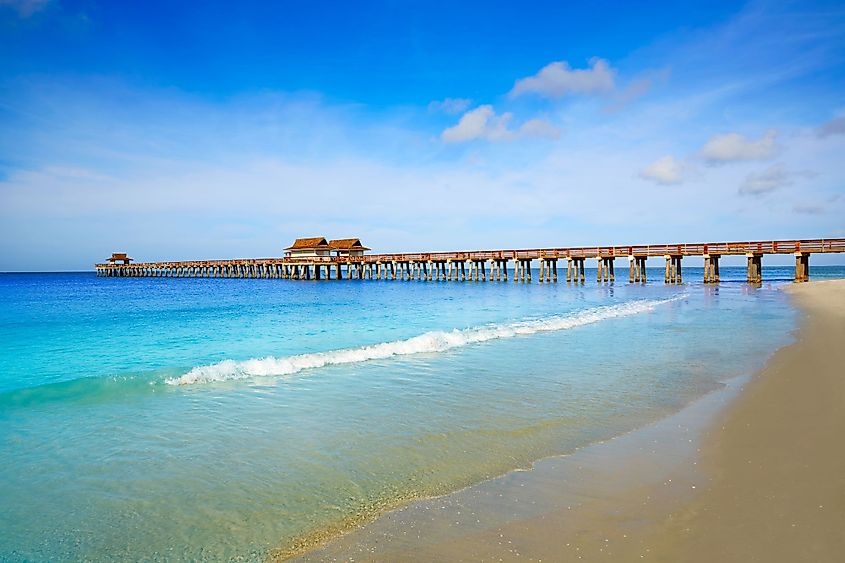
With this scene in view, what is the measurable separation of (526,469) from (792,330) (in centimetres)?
1350

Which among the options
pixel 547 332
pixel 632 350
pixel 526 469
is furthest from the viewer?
pixel 547 332

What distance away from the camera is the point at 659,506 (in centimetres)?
411

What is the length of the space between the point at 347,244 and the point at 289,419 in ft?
208

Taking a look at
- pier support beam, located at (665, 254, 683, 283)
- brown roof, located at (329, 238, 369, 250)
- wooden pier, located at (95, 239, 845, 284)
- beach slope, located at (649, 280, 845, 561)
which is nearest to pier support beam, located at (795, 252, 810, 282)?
wooden pier, located at (95, 239, 845, 284)

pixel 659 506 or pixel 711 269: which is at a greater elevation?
pixel 711 269

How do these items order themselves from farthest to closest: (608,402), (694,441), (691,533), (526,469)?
(608,402), (694,441), (526,469), (691,533)

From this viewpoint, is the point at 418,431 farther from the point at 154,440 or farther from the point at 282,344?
the point at 282,344

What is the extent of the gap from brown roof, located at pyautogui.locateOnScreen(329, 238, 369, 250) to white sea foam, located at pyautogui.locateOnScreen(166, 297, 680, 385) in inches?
2025

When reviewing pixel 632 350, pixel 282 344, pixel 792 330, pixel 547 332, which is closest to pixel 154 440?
pixel 282 344

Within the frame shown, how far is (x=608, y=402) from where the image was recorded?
25.1ft

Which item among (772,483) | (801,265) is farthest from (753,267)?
(772,483)

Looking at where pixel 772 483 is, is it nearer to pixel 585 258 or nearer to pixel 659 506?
pixel 659 506

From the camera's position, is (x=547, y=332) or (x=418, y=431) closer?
(x=418, y=431)

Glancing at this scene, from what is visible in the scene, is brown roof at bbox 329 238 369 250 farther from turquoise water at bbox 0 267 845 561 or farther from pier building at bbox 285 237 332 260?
turquoise water at bbox 0 267 845 561
